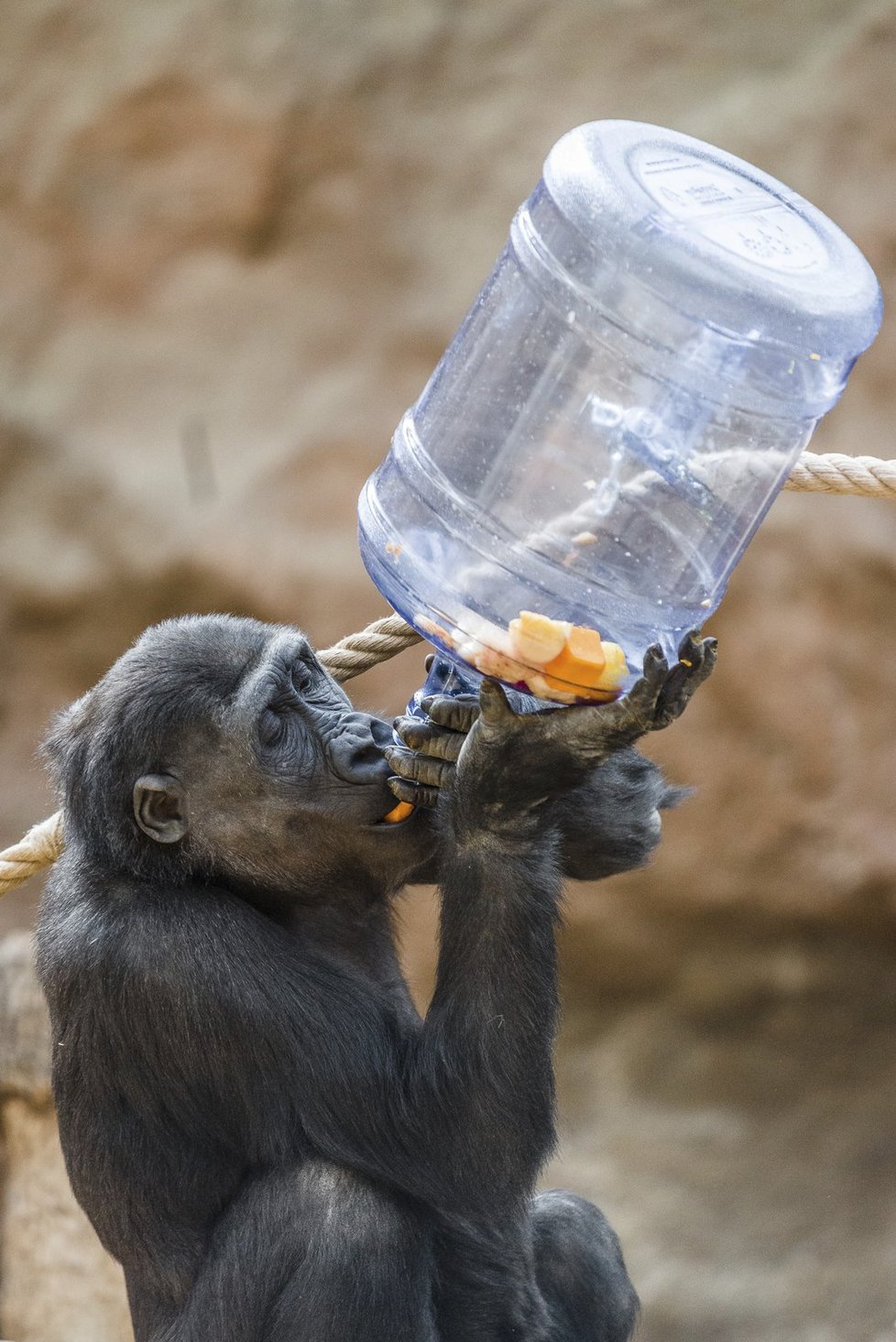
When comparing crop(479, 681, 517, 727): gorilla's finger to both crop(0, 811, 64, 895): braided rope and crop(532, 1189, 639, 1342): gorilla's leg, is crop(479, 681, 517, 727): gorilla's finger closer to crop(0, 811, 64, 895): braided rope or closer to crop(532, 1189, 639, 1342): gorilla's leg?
crop(0, 811, 64, 895): braided rope

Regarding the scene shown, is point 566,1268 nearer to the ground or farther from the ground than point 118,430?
farther from the ground

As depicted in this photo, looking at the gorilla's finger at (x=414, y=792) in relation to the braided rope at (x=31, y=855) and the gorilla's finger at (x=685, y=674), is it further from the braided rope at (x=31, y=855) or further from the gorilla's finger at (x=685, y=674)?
the braided rope at (x=31, y=855)

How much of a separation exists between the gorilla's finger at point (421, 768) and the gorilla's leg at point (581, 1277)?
1.48 meters

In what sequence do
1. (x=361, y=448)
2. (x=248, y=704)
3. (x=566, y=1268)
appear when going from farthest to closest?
(x=361, y=448)
(x=566, y=1268)
(x=248, y=704)

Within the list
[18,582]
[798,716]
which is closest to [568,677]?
[798,716]

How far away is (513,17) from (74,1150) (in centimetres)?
610

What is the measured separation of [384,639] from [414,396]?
13.2ft

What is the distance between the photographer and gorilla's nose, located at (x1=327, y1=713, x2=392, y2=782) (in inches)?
142

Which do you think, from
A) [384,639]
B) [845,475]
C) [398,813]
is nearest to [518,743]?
[398,813]

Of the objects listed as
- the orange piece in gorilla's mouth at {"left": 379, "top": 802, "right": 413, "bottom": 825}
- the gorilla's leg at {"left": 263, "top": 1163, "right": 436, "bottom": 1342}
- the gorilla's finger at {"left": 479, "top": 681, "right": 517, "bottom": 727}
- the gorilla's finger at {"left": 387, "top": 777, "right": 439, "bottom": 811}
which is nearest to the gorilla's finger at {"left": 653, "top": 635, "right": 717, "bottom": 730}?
the gorilla's finger at {"left": 479, "top": 681, "right": 517, "bottom": 727}

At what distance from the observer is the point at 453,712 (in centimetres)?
328

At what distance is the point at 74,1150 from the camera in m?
3.73

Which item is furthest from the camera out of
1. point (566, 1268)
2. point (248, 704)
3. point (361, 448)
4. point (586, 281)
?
point (361, 448)

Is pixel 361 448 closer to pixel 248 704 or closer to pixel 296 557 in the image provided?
pixel 296 557
